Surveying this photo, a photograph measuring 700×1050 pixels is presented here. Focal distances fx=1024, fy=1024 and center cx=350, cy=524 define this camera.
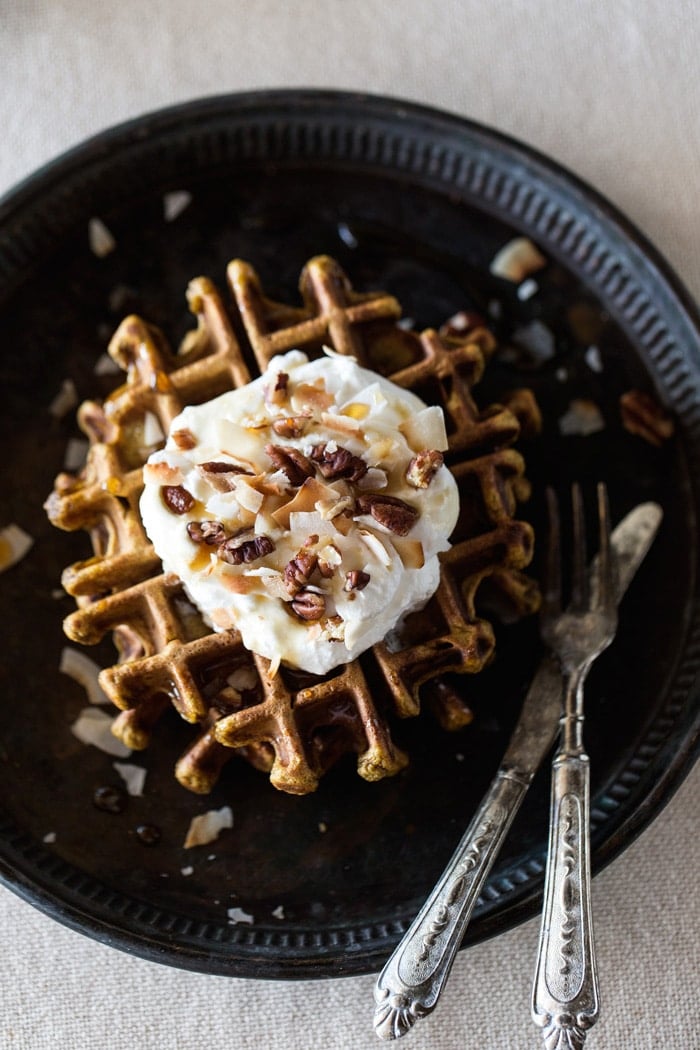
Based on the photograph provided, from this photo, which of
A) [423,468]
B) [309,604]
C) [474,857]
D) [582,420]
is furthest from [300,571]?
[582,420]

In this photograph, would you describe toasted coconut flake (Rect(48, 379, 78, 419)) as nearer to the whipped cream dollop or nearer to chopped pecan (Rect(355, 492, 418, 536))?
the whipped cream dollop

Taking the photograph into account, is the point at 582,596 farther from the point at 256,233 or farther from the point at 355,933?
the point at 256,233

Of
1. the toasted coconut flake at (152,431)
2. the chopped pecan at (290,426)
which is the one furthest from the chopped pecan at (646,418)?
the toasted coconut flake at (152,431)

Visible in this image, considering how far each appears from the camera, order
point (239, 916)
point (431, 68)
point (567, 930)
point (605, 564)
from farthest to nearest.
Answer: point (431, 68) → point (605, 564) → point (239, 916) → point (567, 930)

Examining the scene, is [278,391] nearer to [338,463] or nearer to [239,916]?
[338,463]

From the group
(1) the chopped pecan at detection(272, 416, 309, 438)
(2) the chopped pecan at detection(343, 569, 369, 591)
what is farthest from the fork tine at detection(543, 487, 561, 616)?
(1) the chopped pecan at detection(272, 416, 309, 438)

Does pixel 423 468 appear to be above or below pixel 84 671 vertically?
above

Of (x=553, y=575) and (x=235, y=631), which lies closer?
(x=235, y=631)
